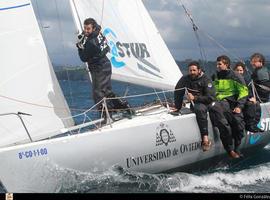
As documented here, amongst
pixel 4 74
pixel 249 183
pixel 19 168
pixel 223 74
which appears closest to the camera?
pixel 19 168

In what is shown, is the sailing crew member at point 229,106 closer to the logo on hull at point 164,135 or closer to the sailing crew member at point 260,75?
the logo on hull at point 164,135

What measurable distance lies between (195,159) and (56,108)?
251 centimetres

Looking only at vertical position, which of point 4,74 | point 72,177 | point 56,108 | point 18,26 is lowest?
point 72,177

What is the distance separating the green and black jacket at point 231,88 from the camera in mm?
8812

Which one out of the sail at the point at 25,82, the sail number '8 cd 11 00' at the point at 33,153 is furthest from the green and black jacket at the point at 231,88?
the sail number '8 cd 11 00' at the point at 33,153

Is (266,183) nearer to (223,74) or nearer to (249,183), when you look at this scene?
(249,183)

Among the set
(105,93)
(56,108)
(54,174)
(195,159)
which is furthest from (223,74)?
(54,174)

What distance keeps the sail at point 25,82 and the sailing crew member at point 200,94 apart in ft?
6.80

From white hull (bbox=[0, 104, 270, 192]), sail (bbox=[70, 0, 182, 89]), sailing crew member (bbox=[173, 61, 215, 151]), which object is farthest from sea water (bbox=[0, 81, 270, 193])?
sail (bbox=[70, 0, 182, 89])

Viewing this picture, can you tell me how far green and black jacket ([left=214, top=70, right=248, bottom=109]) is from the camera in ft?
28.9

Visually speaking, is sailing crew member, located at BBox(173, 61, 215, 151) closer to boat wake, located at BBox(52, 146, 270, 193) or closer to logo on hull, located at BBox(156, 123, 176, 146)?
logo on hull, located at BBox(156, 123, 176, 146)

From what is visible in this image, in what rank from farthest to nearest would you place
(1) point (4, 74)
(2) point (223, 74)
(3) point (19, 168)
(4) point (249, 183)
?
(2) point (223, 74), (4) point (249, 183), (1) point (4, 74), (3) point (19, 168)

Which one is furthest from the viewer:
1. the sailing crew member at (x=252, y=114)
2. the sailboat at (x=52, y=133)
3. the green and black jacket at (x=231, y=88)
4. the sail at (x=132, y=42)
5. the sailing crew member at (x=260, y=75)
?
the sailing crew member at (x=260, y=75)

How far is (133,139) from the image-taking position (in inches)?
305
